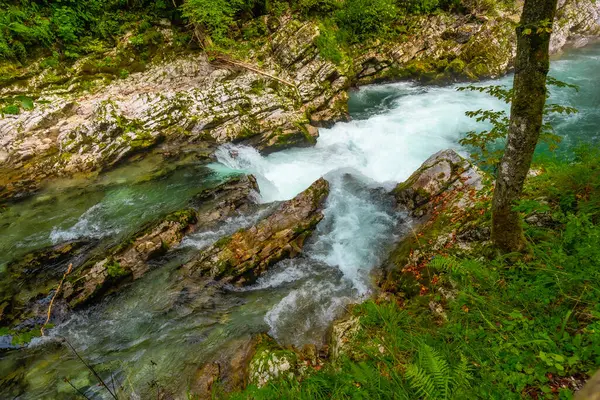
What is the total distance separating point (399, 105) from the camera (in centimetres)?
1327

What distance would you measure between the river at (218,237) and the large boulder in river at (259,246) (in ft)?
0.93

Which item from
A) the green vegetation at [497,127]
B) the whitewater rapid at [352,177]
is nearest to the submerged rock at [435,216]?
the whitewater rapid at [352,177]

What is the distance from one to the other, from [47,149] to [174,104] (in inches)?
155

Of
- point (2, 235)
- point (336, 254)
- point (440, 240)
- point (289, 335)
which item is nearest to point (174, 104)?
point (2, 235)

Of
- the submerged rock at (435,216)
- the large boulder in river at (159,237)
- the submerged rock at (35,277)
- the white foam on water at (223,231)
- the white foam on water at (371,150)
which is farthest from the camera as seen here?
the white foam on water at (371,150)

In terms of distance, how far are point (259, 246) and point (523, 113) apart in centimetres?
504

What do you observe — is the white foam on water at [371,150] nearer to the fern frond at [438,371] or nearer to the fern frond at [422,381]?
the fern frond at [438,371]

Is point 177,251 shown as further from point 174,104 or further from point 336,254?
point 174,104

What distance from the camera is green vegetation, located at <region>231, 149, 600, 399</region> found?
2.20 meters

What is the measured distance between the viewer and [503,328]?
2.61 metres

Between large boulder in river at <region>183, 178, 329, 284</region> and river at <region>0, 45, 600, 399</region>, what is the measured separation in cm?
28

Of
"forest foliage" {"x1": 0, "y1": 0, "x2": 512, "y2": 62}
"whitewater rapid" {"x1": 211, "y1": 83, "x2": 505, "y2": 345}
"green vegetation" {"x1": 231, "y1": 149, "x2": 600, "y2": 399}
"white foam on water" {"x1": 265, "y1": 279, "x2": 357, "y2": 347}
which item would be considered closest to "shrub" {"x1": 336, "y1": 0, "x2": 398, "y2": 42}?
"forest foliage" {"x1": 0, "y1": 0, "x2": 512, "y2": 62}

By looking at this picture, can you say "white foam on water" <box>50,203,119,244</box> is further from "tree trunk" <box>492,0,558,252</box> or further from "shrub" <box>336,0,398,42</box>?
"shrub" <box>336,0,398,42</box>

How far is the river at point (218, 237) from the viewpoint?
16.2ft
